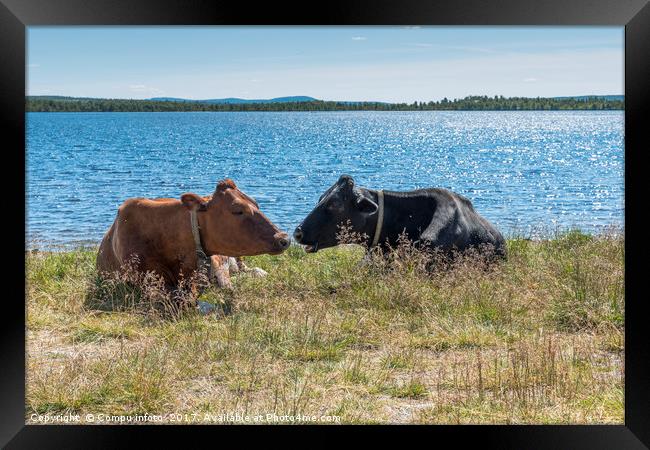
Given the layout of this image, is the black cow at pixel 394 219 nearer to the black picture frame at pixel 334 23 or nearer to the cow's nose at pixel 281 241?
the cow's nose at pixel 281 241

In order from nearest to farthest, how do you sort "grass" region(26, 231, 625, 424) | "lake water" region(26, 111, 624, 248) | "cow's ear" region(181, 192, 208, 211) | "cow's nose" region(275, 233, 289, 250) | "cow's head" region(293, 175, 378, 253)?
"grass" region(26, 231, 625, 424) → "cow's nose" region(275, 233, 289, 250) → "cow's ear" region(181, 192, 208, 211) → "cow's head" region(293, 175, 378, 253) → "lake water" region(26, 111, 624, 248)

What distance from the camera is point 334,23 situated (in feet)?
15.7

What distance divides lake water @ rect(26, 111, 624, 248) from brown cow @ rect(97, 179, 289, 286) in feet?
5.25

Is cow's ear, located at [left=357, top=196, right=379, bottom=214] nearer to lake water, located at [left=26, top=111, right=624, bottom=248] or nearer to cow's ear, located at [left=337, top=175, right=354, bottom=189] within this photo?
cow's ear, located at [left=337, top=175, right=354, bottom=189]

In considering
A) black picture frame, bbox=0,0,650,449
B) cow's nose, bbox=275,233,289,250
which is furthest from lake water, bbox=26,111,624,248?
cow's nose, bbox=275,233,289,250

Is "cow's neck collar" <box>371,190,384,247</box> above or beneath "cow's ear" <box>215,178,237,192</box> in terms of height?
beneath

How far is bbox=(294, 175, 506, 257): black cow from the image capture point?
9070 millimetres

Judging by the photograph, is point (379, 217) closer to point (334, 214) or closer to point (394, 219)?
point (394, 219)

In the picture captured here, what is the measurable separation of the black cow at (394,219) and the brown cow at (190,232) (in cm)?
141

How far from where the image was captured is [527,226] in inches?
466

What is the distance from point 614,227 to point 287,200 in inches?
466

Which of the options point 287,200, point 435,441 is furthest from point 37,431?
point 287,200

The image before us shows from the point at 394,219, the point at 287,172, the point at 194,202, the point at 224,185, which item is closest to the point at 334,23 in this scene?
the point at 224,185

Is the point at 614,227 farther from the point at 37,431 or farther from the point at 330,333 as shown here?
the point at 37,431
